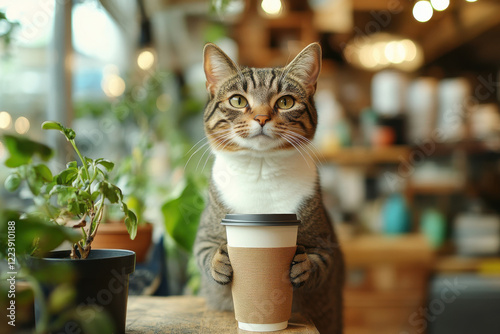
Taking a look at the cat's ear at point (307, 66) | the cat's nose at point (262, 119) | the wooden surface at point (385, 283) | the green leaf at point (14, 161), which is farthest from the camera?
the wooden surface at point (385, 283)

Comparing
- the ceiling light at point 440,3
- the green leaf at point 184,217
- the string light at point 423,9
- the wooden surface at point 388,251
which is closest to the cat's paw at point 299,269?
the green leaf at point 184,217

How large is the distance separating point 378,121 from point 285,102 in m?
2.53

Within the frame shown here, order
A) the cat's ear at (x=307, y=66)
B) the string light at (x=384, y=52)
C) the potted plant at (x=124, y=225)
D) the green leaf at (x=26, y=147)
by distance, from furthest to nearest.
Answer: the string light at (x=384, y=52) → the potted plant at (x=124, y=225) → the cat's ear at (x=307, y=66) → the green leaf at (x=26, y=147)

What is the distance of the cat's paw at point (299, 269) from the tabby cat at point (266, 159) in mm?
61

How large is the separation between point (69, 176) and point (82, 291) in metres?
0.22

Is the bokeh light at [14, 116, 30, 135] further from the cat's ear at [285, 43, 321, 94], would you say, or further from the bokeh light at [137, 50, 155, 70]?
the bokeh light at [137, 50, 155, 70]

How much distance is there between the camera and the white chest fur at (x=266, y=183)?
98 centimetres

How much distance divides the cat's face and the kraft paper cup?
214 millimetres

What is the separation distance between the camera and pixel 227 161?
1.05 m

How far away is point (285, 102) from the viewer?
1.02m

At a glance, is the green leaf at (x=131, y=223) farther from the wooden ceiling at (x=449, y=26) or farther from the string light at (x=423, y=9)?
the wooden ceiling at (x=449, y=26)

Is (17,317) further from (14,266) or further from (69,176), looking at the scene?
(69,176)

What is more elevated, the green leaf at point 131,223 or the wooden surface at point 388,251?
the green leaf at point 131,223

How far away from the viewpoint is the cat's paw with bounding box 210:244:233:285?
849mm
